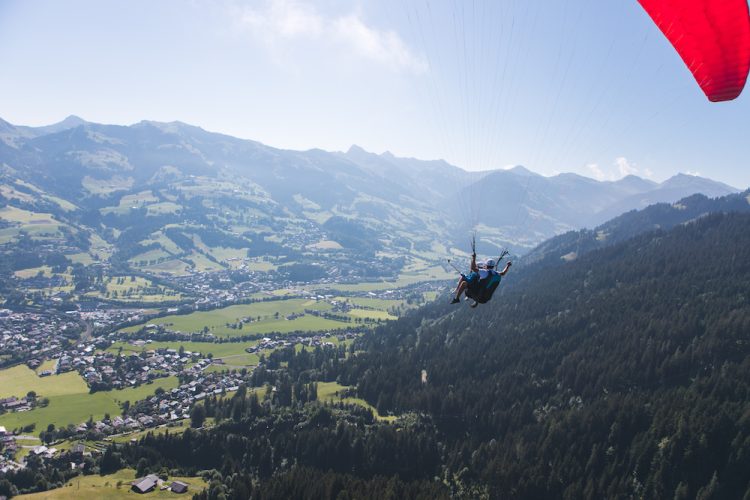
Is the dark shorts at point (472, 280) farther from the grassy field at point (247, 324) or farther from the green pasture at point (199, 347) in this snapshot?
the grassy field at point (247, 324)

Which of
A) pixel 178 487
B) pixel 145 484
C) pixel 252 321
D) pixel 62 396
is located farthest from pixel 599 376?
pixel 252 321

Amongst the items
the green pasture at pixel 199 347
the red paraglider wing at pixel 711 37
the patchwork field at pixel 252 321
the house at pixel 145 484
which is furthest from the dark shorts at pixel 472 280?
the patchwork field at pixel 252 321

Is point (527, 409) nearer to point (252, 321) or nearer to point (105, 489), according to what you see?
point (105, 489)

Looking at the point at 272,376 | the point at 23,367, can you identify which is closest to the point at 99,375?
the point at 23,367

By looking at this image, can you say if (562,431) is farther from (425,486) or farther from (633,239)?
(633,239)

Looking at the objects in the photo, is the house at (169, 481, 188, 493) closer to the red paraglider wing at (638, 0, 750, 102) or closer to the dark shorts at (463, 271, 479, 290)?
the dark shorts at (463, 271, 479, 290)

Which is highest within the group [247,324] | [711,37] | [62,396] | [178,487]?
[711,37]
